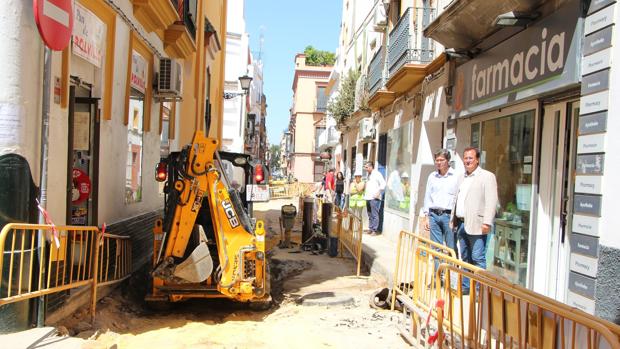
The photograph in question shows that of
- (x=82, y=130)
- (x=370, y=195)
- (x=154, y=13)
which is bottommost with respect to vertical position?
(x=370, y=195)

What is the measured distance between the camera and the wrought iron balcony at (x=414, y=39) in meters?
10.7

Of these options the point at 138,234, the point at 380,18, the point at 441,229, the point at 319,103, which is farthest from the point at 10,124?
the point at 319,103

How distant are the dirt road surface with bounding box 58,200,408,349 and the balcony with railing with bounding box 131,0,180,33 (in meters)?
4.16

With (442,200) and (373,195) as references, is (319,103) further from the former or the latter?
(442,200)

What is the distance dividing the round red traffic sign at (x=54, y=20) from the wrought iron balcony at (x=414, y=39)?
7.59 m

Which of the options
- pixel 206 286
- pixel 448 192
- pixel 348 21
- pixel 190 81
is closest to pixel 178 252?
pixel 206 286

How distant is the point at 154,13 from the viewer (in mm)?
8195

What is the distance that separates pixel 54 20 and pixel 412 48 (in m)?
8.22

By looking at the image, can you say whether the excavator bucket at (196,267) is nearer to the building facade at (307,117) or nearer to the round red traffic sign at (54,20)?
the round red traffic sign at (54,20)

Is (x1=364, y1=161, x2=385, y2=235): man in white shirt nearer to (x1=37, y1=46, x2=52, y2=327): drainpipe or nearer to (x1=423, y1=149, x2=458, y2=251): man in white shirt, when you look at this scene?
(x1=423, y1=149, x2=458, y2=251): man in white shirt

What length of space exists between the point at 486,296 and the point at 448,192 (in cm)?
311

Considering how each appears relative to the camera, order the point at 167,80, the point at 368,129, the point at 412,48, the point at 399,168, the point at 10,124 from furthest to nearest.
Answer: the point at 368,129 < the point at 399,168 < the point at 412,48 < the point at 167,80 < the point at 10,124

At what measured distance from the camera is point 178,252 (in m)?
5.87

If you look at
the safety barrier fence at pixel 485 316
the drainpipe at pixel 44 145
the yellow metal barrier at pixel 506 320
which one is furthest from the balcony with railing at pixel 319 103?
the yellow metal barrier at pixel 506 320
